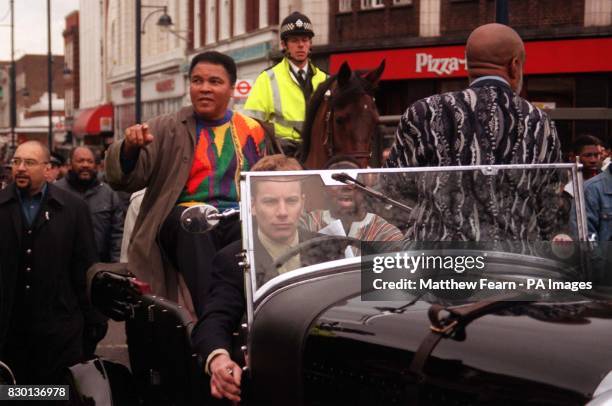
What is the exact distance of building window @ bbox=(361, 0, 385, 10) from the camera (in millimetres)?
27841

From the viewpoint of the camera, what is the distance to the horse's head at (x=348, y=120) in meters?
7.01

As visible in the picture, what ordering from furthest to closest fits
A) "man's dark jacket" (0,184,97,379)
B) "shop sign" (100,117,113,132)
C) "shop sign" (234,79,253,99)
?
"shop sign" (100,117,113,132) → "shop sign" (234,79,253,99) → "man's dark jacket" (0,184,97,379)

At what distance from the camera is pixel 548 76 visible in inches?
939

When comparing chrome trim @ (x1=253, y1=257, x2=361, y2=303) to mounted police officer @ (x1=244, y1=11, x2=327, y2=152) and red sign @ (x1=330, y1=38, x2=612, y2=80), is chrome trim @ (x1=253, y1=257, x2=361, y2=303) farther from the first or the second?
red sign @ (x1=330, y1=38, x2=612, y2=80)

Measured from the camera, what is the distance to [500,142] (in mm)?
4113

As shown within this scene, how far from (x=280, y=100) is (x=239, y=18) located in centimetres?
2940

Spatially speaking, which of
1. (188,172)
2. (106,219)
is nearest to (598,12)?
(106,219)

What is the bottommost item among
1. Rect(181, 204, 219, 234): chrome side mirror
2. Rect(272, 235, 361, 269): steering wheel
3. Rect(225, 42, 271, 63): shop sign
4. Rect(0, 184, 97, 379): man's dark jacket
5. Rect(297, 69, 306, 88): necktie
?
Rect(0, 184, 97, 379): man's dark jacket

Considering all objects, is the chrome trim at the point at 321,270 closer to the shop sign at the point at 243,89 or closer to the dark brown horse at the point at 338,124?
the dark brown horse at the point at 338,124

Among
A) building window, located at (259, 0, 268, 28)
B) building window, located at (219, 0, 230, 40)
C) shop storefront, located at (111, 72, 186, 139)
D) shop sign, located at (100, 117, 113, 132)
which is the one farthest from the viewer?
shop sign, located at (100, 117, 113, 132)

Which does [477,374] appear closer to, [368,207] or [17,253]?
[368,207]

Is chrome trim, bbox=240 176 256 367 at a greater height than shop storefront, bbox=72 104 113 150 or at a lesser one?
lesser

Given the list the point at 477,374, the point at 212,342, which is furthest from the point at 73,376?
the point at 477,374

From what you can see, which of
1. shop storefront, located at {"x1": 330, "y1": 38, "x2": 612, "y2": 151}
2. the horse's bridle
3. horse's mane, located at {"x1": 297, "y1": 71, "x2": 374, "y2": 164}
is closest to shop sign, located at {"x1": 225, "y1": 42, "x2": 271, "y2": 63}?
shop storefront, located at {"x1": 330, "y1": 38, "x2": 612, "y2": 151}
